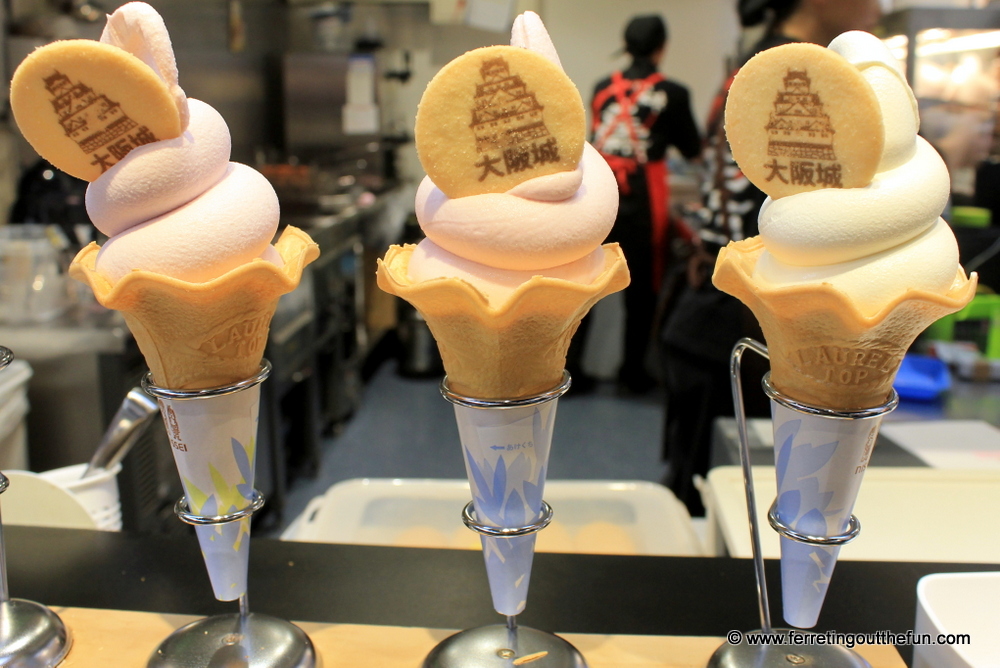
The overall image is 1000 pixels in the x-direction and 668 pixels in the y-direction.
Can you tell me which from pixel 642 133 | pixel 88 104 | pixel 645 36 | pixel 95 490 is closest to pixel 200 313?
pixel 88 104

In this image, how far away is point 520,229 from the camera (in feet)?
2.38

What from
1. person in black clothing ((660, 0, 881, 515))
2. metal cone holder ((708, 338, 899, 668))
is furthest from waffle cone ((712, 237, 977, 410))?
person in black clothing ((660, 0, 881, 515))

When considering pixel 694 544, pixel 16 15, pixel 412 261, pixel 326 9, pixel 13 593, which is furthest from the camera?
pixel 326 9

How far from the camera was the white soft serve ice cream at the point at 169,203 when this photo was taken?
744 millimetres

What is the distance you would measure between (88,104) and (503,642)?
68 cm

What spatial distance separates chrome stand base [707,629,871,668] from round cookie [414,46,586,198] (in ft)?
1.78

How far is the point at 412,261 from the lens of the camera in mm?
805

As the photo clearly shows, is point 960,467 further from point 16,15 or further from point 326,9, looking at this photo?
point 326,9

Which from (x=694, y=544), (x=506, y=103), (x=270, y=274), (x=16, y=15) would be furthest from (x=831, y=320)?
(x=16, y=15)

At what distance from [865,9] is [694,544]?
151cm

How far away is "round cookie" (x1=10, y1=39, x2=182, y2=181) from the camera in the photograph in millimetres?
691

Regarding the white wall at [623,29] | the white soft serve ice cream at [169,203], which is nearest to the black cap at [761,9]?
the white soft serve ice cream at [169,203]

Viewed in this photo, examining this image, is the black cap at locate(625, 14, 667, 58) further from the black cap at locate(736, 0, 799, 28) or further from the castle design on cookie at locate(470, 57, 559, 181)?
the castle design on cookie at locate(470, 57, 559, 181)

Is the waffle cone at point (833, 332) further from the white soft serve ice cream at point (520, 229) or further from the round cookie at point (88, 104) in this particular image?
the round cookie at point (88, 104)
